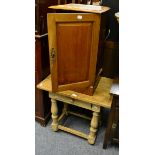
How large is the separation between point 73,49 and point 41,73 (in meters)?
0.49

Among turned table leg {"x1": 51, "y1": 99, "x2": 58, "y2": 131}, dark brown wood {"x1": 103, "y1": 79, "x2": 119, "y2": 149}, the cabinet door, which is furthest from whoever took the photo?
turned table leg {"x1": 51, "y1": 99, "x2": 58, "y2": 131}

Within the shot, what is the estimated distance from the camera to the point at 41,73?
1.66 meters

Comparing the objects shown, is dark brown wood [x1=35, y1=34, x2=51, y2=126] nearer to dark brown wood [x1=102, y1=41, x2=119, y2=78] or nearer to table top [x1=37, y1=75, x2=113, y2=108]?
table top [x1=37, y1=75, x2=113, y2=108]

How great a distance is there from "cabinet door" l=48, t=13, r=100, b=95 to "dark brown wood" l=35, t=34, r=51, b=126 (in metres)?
0.30

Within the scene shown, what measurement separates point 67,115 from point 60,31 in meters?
1.09

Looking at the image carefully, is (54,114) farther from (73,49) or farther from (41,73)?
(73,49)

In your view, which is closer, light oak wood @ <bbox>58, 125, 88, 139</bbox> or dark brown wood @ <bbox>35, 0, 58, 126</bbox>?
dark brown wood @ <bbox>35, 0, 58, 126</bbox>

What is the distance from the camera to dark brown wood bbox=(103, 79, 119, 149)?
139cm

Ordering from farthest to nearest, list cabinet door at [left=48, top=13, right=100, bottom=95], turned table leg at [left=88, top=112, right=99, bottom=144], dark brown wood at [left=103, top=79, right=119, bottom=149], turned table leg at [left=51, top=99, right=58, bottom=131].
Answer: turned table leg at [left=51, top=99, right=58, bottom=131] → turned table leg at [left=88, top=112, right=99, bottom=144] → dark brown wood at [left=103, top=79, right=119, bottom=149] → cabinet door at [left=48, top=13, right=100, bottom=95]

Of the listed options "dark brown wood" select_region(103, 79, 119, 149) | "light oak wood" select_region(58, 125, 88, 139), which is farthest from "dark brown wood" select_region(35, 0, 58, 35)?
"light oak wood" select_region(58, 125, 88, 139)

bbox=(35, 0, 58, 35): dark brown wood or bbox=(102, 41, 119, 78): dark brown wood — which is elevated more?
bbox=(35, 0, 58, 35): dark brown wood

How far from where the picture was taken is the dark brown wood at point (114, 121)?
1387 mm
